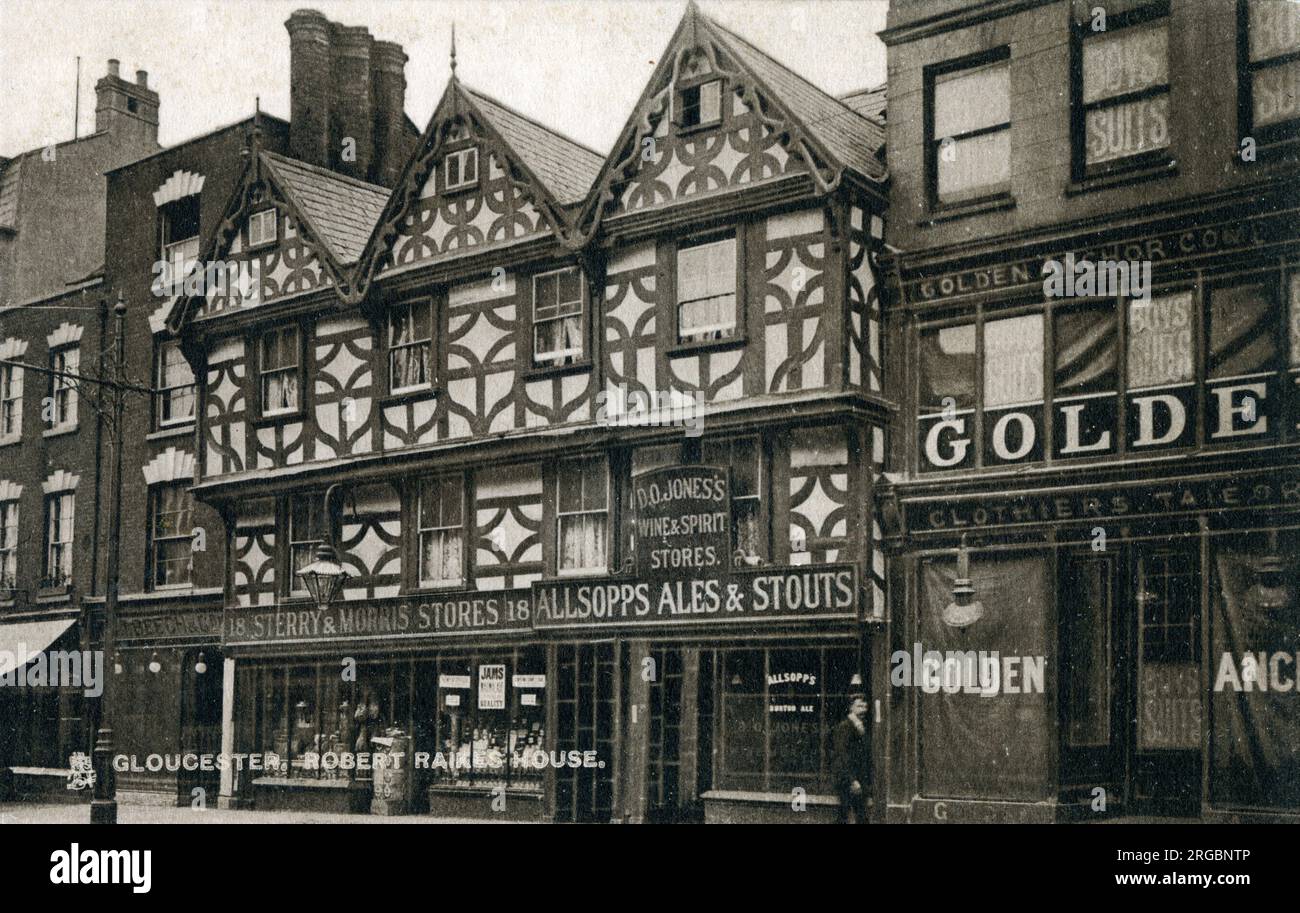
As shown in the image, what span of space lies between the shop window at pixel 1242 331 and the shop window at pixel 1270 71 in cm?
131

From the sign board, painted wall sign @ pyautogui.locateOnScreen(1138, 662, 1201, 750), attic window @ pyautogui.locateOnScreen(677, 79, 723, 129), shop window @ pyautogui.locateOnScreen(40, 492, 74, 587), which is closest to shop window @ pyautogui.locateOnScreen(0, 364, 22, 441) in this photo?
shop window @ pyautogui.locateOnScreen(40, 492, 74, 587)

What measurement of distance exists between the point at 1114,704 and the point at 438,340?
28.7ft

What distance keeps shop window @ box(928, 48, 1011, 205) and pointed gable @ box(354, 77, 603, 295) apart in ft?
13.0

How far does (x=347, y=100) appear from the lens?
20891 millimetres

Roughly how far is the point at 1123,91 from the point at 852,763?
6.59 metres

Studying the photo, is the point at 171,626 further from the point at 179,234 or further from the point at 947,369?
the point at 947,369

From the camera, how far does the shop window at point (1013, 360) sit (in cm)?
1445

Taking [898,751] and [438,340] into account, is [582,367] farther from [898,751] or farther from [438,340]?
[898,751]

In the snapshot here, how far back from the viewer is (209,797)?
20297 mm

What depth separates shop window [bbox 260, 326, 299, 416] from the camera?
19.6m

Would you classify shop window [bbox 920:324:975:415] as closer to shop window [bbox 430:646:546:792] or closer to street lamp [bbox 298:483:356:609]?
shop window [bbox 430:646:546:792]

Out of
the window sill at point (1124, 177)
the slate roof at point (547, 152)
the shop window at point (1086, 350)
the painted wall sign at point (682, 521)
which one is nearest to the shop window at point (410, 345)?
the slate roof at point (547, 152)
